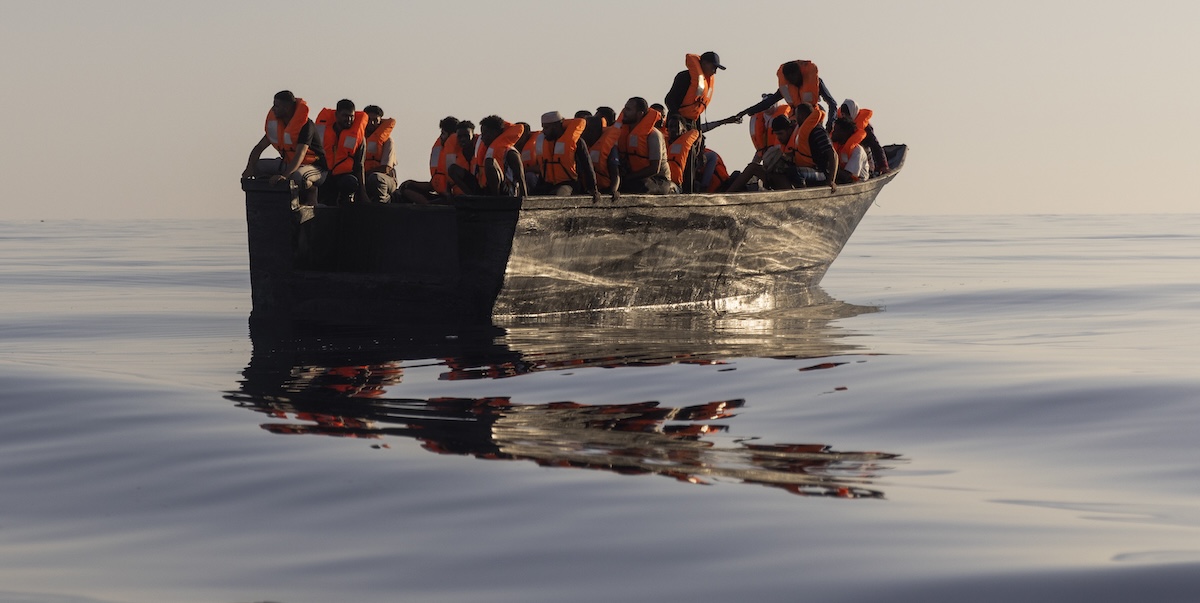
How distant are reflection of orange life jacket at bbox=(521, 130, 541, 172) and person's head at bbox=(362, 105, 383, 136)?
73.8 inches

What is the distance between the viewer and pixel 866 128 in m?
22.5

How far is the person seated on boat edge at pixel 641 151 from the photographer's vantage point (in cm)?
1814

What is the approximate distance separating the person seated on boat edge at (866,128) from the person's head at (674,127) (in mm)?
2463

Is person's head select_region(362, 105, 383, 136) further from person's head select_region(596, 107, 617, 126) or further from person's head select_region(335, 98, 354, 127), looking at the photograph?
person's head select_region(596, 107, 617, 126)

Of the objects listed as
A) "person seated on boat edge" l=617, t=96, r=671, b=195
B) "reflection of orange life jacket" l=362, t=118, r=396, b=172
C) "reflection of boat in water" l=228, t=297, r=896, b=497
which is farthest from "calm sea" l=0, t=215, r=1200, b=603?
"reflection of orange life jacket" l=362, t=118, r=396, b=172

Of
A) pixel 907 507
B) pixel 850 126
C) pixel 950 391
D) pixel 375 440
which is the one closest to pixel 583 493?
pixel 907 507

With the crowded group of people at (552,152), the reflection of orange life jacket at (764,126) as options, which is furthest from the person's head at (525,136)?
the reflection of orange life jacket at (764,126)

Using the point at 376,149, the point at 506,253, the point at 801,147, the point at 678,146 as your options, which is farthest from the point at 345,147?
the point at 801,147

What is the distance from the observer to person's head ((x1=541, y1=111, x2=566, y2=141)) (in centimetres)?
1741

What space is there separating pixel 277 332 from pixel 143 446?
336 inches

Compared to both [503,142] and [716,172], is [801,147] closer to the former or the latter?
A: [716,172]

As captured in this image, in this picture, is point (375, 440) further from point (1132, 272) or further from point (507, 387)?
point (1132, 272)

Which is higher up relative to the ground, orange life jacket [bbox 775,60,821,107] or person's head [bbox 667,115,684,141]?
orange life jacket [bbox 775,60,821,107]

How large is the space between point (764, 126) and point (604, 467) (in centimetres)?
1465
